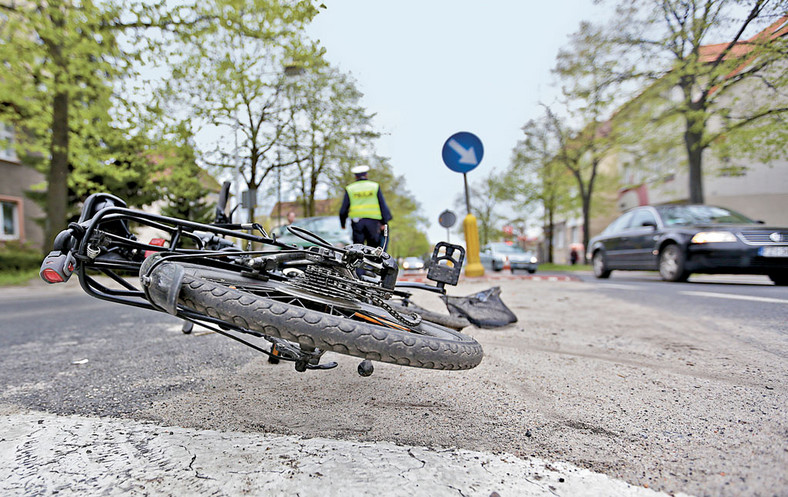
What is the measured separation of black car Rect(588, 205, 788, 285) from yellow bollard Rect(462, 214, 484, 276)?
335 cm

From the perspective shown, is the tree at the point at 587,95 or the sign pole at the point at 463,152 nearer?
the sign pole at the point at 463,152

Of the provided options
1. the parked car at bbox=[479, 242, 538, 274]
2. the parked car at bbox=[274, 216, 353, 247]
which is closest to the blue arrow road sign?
the parked car at bbox=[274, 216, 353, 247]

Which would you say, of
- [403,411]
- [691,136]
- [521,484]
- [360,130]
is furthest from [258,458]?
[360,130]

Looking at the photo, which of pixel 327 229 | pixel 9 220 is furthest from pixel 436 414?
pixel 9 220

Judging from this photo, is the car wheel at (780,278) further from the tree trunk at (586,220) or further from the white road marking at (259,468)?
the tree trunk at (586,220)

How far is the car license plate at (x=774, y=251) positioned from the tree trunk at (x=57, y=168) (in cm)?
1438

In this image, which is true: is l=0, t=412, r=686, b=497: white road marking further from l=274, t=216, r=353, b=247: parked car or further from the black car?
l=274, t=216, r=353, b=247: parked car

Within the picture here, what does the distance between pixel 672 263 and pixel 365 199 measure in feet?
20.1

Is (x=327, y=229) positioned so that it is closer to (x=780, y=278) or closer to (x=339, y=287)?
(x=339, y=287)

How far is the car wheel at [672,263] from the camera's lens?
24.1 feet

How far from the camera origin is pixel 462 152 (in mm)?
6398

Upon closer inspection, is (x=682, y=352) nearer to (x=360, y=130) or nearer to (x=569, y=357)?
(x=569, y=357)

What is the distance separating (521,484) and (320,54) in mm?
11424

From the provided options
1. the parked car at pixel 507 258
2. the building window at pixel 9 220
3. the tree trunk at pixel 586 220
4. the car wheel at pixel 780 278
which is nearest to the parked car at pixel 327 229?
the car wheel at pixel 780 278
